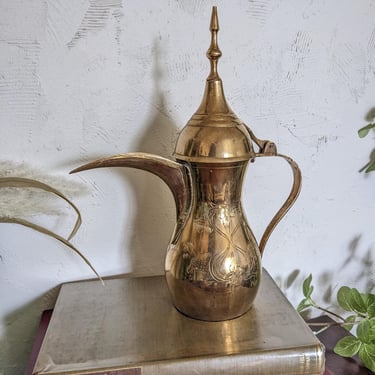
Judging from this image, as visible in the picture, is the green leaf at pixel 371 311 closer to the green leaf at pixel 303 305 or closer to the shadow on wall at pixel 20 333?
the green leaf at pixel 303 305

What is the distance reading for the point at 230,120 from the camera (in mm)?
478

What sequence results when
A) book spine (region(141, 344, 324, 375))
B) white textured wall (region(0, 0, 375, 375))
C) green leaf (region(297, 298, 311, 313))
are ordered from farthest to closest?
green leaf (region(297, 298, 311, 313)) < white textured wall (region(0, 0, 375, 375)) < book spine (region(141, 344, 324, 375))

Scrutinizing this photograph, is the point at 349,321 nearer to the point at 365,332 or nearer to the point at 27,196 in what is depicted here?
the point at 365,332

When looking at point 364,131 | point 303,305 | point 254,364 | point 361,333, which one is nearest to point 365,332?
point 361,333

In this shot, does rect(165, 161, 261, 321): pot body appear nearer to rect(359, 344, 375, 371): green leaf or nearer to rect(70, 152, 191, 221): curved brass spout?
rect(70, 152, 191, 221): curved brass spout

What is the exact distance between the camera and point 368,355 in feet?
1.86

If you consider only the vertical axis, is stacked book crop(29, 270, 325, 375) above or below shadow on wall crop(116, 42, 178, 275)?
below

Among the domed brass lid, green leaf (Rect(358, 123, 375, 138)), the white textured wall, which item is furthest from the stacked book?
green leaf (Rect(358, 123, 375, 138))

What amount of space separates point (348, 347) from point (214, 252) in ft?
0.90

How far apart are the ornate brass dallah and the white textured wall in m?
0.12

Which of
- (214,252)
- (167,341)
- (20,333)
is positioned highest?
(214,252)

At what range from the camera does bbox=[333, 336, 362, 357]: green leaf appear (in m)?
0.57

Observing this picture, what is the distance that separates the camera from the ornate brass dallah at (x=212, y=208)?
0.47 metres

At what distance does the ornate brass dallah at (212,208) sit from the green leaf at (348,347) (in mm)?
Result: 181
